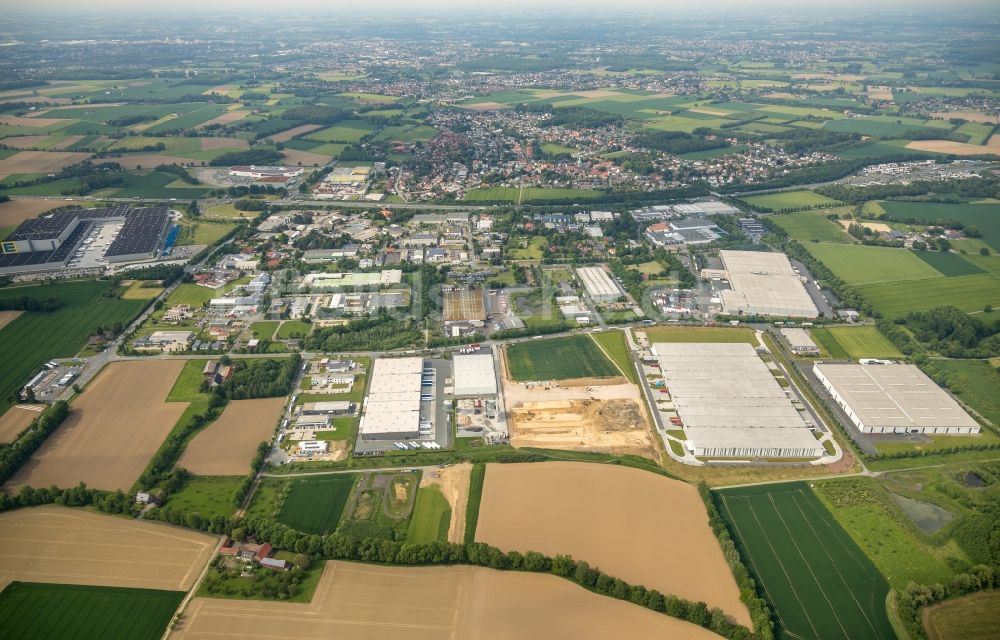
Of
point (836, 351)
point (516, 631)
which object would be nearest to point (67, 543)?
point (516, 631)

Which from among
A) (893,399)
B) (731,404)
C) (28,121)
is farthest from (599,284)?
(28,121)

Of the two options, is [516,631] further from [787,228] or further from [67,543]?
[787,228]

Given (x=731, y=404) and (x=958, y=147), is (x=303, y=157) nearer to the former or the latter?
(x=731, y=404)

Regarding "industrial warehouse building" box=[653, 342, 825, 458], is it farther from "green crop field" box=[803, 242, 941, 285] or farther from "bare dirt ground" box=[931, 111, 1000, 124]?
"bare dirt ground" box=[931, 111, 1000, 124]

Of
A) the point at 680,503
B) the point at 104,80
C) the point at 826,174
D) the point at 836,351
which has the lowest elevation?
the point at 680,503

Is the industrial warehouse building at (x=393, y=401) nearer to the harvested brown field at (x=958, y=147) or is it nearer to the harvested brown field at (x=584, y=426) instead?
the harvested brown field at (x=584, y=426)

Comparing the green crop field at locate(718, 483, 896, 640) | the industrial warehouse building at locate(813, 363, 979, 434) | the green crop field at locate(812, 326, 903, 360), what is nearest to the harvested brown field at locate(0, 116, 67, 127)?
the green crop field at locate(812, 326, 903, 360)
